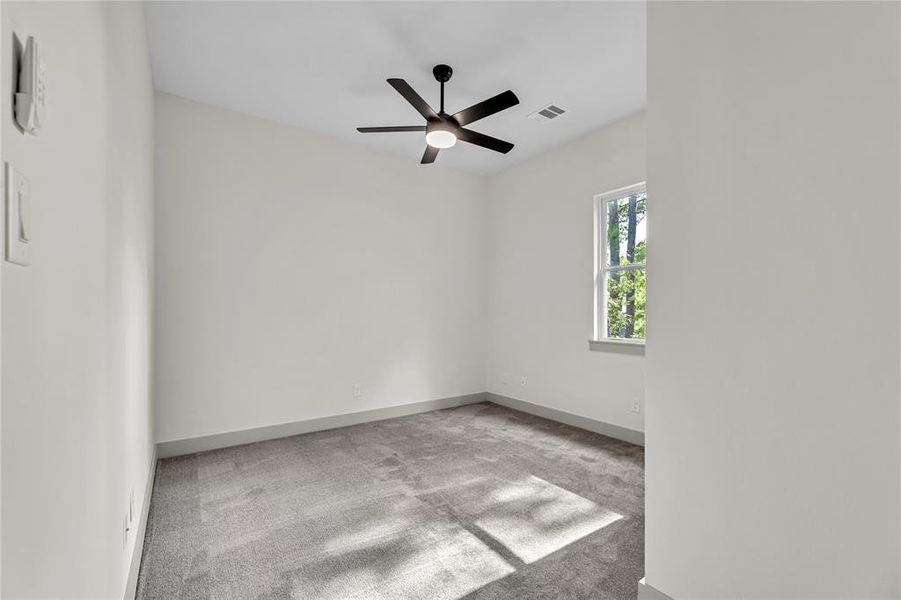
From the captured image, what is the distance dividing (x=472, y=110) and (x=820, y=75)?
2.02 metres

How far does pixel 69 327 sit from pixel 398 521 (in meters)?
2.00

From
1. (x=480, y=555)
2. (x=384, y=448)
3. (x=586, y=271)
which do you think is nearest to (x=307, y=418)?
(x=384, y=448)

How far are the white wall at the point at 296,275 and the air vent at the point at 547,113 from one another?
1575 mm

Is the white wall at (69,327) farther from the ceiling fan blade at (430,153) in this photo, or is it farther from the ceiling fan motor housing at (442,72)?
the ceiling fan blade at (430,153)

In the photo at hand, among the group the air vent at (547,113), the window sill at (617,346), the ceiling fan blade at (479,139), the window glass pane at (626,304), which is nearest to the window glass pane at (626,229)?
the window glass pane at (626,304)

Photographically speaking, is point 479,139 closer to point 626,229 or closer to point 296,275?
point 626,229

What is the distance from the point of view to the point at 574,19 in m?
2.59

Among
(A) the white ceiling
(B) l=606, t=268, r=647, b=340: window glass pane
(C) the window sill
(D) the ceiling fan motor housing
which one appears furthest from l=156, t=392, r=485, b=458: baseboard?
(D) the ceiling fan motor housing

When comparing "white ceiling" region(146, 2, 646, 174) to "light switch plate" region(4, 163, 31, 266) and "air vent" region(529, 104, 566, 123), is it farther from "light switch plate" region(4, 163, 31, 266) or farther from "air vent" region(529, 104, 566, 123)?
"light switch plate" region(4, 163, 31, 266)

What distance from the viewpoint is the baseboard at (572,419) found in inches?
150

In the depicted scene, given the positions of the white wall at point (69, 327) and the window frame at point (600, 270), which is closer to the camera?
the white wall at point (69, 327)

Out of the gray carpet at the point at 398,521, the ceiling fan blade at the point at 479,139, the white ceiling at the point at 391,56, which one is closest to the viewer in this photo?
the gray carpet at the point at 398,521

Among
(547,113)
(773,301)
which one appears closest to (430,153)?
(547,113)

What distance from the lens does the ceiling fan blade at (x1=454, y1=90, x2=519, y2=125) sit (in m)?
2.69
